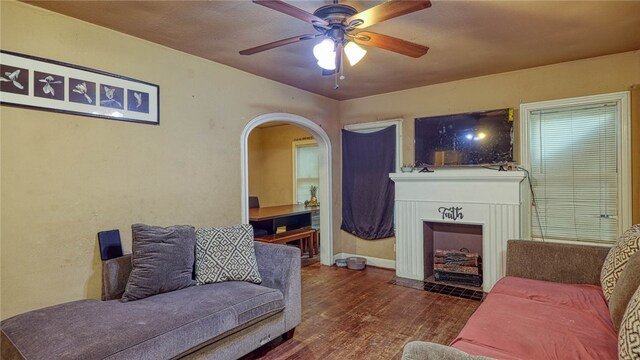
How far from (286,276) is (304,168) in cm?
459

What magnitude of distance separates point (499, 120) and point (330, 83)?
204 cm

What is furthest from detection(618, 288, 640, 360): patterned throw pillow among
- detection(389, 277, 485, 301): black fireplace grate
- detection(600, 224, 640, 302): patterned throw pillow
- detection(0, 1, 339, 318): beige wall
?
detection(0, 1, 339, 318): beige wall

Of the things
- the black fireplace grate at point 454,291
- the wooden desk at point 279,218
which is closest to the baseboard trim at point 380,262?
the black fireplace grate at point 454,291

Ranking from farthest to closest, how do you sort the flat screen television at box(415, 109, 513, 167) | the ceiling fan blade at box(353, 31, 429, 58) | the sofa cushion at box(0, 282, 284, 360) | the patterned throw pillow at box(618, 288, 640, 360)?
the flat screen television at box(415, 109, 513, 167)
the ceiling fan blade at box(353, 31, 429, 58)
the sofa cushion at box(0, 282, 284, 360)
the patterned throw pillow at box(618, 288, 640, 360)

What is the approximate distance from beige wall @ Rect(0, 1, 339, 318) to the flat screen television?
2.41 meters

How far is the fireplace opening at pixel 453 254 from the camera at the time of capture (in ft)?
13.0

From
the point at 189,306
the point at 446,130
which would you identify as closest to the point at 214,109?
the point at 189,306

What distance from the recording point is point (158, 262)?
2301mm

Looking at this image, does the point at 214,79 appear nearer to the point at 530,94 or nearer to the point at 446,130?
the point at 446,130

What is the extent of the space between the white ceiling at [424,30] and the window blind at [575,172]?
636 mm

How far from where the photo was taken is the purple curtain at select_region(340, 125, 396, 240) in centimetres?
469

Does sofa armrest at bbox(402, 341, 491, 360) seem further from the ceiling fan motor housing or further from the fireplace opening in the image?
the fireplace opening

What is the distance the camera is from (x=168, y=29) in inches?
104

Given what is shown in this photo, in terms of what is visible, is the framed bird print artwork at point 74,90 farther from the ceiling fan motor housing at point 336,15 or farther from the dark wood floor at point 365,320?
the dark wood floor at point 365,320
